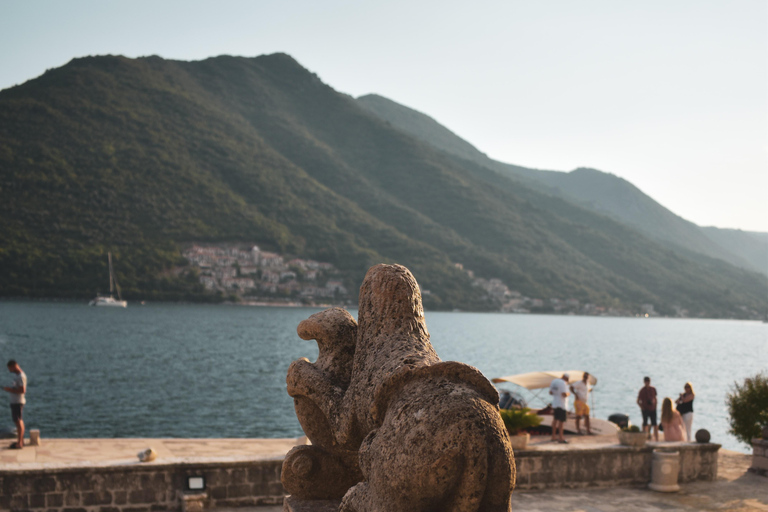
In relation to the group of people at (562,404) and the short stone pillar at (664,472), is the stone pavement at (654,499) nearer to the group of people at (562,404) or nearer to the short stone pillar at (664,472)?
the short stone pillar at (664,472)

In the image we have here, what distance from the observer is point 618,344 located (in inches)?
3915

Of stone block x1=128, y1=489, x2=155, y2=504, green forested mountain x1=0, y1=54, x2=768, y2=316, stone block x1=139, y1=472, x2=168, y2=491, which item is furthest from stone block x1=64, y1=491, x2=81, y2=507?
green forested mountain x1=0, y1=54, x2=768, y2=316

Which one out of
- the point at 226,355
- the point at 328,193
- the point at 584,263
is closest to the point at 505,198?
the point at 584,263

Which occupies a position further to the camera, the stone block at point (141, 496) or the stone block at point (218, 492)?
the stone block at point (218, 492)

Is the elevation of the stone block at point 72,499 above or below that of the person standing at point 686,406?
above

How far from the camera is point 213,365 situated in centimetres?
5322

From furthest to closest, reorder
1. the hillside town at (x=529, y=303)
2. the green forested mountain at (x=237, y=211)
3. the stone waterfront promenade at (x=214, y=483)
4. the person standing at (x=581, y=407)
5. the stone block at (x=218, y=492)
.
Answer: the hillside town at (x=529, y=303), the green forested mountain at (x=237, y=211), the person standing at (x=581, y=407), the stone block at (x=218, y=492), the stone waterfront promenade at (x=214, y=483)

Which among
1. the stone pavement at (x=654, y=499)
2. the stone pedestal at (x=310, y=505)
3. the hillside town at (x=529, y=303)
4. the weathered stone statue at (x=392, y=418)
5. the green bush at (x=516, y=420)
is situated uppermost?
the weathered stone statue at (x=392, y=418)

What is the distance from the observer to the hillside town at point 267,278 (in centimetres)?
13275

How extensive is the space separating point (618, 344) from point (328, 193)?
86.4 m

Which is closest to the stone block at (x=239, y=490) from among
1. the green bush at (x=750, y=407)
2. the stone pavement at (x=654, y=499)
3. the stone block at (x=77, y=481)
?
the stone pavement at (x=654, y=499)

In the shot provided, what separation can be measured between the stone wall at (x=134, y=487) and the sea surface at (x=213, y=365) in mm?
14732

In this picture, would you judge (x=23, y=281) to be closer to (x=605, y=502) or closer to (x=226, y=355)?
(x=226, y=355)

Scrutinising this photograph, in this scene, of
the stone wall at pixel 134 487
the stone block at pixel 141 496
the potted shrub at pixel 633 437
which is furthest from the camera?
the potted shrub at pixel 633 437
